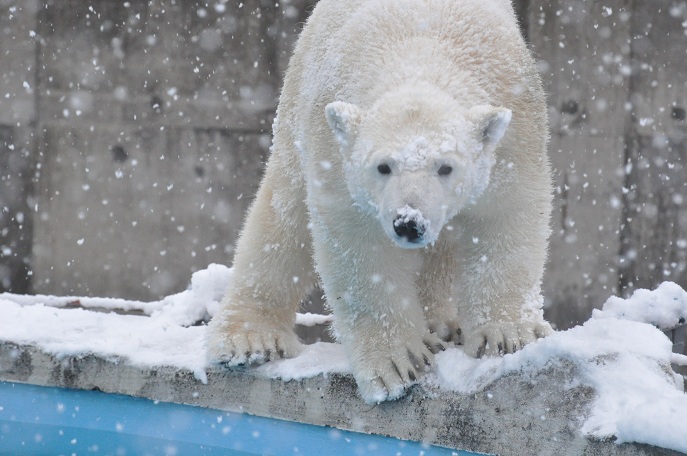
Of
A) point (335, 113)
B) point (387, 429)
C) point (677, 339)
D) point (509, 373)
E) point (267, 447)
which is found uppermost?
point (335, 113)

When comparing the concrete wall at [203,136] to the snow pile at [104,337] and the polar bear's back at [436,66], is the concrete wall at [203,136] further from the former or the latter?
the polar bear's back at [436,66]

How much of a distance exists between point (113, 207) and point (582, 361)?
15.0 ft

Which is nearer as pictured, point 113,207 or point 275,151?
point 275,151

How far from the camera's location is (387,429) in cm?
279

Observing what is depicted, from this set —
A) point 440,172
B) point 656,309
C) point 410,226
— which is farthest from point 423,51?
point 656,309

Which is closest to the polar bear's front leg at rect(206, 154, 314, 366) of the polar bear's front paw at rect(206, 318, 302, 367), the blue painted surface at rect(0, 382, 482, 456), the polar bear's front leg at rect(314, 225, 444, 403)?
the polar bear's front paw at rect(206, 318, 302, 367)

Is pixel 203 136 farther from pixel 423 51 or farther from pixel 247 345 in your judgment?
pixel 423 51

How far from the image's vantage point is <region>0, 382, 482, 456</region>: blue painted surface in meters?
2.99

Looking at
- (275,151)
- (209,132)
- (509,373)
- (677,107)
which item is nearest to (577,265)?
(677,107)

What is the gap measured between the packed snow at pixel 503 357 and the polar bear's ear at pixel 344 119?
82cm

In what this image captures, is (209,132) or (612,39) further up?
(612,39)

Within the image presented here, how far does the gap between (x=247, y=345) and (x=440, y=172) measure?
1.15 meters

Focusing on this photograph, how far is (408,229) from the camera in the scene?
7.21 feet

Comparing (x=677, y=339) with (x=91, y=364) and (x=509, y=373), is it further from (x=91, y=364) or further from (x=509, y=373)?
(x=91, y=364)
